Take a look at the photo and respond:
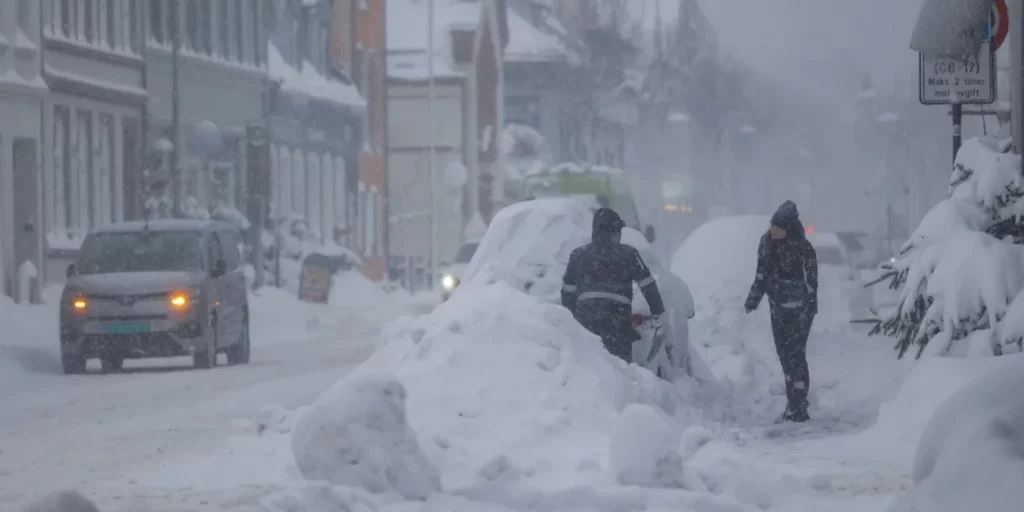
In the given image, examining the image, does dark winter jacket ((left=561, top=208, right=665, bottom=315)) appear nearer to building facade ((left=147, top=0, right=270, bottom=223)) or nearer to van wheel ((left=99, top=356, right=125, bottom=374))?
van wheel ((left=99, top=356, right=125, bottom=374))

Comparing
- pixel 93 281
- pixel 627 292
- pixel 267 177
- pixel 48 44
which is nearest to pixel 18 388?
pixel 93 281

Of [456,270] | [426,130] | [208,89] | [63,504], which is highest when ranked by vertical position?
[208,89]

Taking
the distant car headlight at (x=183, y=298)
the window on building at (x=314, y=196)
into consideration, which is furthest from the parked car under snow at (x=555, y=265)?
the window on building at (x=314, y=196)

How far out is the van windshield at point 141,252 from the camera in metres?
23.0

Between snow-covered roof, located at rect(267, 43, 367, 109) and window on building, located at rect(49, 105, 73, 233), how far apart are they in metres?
13.3

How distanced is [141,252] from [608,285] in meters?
10.9

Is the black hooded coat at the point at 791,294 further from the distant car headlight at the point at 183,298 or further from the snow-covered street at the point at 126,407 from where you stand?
the distant car headlight at the point at 183,298

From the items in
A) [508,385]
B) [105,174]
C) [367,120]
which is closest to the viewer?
[508,385]

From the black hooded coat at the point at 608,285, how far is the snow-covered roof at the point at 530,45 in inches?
2577

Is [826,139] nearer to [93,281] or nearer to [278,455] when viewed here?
[93,281]

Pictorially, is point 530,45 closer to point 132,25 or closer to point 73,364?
point 132,25

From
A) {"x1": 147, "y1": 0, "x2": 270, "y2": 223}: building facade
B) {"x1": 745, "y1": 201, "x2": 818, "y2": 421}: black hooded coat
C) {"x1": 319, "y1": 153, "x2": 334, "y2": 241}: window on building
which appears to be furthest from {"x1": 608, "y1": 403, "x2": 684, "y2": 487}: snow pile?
{"x1": 319, "y1": 153, "x2": 334, "y2": 241}: window on building

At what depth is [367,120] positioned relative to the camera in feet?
197

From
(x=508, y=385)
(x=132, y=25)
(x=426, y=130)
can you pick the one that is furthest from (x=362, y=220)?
(x=508, y=385)
